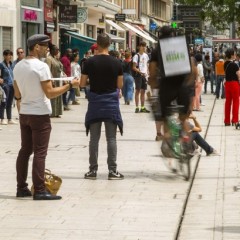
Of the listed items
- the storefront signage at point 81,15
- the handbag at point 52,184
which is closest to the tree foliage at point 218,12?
the storefront signage at point 81,15

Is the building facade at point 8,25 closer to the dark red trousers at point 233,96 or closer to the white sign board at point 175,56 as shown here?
the dark red trousers at point 233,96

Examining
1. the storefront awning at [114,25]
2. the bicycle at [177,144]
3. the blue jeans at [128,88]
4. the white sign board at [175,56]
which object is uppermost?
the white sign board at [175,56]

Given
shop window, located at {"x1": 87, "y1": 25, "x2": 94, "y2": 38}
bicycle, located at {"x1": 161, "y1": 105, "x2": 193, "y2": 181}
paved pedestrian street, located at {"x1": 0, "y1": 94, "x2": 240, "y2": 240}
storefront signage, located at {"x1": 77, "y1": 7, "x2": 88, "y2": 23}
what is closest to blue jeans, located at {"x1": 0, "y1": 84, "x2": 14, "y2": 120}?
paved pedestrian street, located at {"x1": 0, "y1": 94, "x2": 240, "y2": 240}

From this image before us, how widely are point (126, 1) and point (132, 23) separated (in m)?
3.10

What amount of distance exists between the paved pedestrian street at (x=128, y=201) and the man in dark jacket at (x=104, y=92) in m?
0.55

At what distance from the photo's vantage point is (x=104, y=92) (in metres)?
12.8

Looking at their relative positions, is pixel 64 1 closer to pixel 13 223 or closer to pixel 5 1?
pixel 5 1

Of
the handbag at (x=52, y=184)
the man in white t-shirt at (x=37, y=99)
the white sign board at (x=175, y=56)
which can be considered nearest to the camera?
the man in white t-shirt at (x=37, y=99)

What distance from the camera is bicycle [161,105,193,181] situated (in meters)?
12.3

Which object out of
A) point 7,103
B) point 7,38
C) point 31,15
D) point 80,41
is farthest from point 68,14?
point 7,103

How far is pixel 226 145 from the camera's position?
58.5 feet

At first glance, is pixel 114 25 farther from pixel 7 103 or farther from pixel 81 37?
pixel 7 103

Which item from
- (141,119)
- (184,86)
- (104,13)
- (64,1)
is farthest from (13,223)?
(104,13)

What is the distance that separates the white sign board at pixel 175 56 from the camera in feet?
38.9
